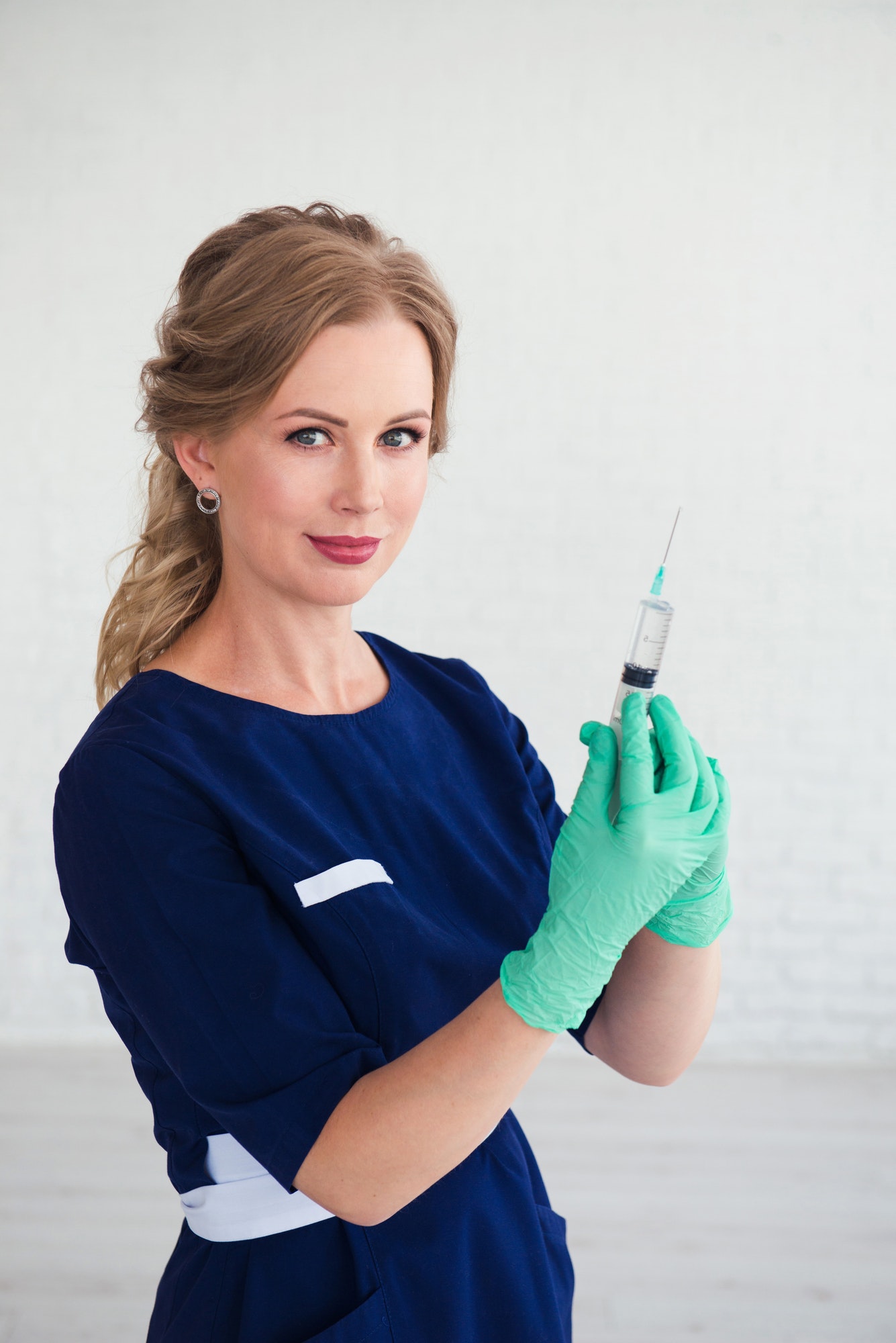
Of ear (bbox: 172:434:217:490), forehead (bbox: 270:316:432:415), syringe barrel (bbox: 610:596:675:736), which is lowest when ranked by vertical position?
syringe barrel (bbox: 610:596:675:736)

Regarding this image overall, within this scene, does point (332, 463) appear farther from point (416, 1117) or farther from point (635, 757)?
point (416, 1117)

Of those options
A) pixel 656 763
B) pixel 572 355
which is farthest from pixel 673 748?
pixel 572 355

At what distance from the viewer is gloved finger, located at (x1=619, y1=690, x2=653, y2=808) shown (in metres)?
0.88

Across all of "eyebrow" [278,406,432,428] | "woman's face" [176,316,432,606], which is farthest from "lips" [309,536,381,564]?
"eyebrow" [278,406,432,428]

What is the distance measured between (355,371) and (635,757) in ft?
1.41

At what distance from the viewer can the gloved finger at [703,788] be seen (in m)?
0.94

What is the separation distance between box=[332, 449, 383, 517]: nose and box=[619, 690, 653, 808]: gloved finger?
30cm

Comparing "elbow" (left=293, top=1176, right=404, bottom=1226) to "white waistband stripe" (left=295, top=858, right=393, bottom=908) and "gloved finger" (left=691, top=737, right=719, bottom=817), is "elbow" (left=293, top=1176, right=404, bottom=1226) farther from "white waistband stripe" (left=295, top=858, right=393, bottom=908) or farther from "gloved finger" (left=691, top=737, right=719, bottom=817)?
"gloved finger" (left=691, top=737, right=719, bottom=817)

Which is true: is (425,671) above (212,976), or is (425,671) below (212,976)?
above

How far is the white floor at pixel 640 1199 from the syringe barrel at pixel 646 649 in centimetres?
174

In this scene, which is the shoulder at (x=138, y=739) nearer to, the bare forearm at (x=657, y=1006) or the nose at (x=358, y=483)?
the nose at (x=358, y=483)

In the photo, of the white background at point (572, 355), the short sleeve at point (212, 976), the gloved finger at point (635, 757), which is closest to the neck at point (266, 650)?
the short sleeve at point (212, 976)

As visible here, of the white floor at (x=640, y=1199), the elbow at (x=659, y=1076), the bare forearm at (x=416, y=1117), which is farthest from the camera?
the white floor at (x=640, y=1199)

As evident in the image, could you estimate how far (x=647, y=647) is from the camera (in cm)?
97
